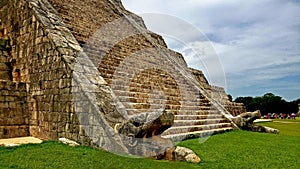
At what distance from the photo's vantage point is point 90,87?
625cm

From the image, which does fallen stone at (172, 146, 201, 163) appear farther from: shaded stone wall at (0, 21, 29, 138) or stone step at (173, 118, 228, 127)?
shaded stone wall at (0, 21, 29, 138)

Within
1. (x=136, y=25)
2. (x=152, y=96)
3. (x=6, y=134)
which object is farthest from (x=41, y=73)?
(x=136, y=25)

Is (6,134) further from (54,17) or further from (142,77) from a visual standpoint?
(142,77)

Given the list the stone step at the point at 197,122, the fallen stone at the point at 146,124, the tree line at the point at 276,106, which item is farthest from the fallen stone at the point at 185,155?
the tree line at the point at 276,106

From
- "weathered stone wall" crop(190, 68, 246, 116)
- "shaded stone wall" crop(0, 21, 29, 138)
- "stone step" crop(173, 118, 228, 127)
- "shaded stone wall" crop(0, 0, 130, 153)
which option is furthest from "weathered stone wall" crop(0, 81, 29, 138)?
"weathered stone wall" crop(190, 68, 246, 116)

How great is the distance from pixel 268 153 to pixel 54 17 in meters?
6.69

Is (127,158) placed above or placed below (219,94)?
below

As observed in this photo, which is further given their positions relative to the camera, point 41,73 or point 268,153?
point 41,73

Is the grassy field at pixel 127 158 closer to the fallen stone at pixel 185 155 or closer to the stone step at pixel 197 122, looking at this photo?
the fallen stone at pixel 185 155

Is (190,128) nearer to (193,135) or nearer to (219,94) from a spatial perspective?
(193,135)

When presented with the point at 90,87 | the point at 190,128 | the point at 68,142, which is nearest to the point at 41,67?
the point at 90,87

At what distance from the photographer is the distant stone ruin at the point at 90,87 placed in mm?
5559

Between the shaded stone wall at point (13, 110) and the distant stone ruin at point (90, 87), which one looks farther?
the shaded stone wall at point (13, 110)

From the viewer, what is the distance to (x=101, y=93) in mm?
6266
